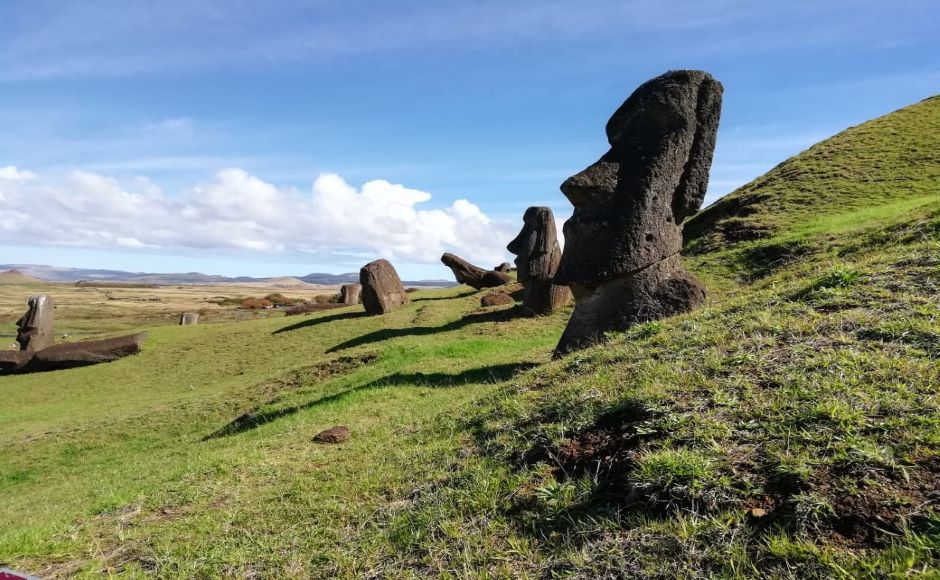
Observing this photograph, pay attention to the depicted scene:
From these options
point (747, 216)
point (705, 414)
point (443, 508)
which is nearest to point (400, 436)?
point (443, 508)

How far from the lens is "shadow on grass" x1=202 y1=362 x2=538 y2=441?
1088 centimetres

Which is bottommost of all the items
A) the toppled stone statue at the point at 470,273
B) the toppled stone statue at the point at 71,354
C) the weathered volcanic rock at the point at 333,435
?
the toppled stone statue at the point at 71,354

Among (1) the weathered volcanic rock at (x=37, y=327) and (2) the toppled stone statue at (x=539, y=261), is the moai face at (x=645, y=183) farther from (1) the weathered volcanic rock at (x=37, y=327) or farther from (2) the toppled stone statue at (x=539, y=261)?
(1) the weathered volcanic rock at (x=37, y=327)

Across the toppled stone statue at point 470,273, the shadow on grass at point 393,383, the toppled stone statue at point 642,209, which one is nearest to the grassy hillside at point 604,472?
the shadow on grass at point 393,383

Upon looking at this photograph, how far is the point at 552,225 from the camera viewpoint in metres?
20.4

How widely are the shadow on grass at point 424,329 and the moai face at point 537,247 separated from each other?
4.40 ft

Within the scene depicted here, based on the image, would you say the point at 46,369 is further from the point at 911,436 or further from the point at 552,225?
the point at 911,436

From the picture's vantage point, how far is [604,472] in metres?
4.31

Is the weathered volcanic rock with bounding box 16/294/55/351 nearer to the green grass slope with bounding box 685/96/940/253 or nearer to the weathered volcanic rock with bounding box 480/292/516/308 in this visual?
the weathered volcanic rock with bounding box 480/292/516/308

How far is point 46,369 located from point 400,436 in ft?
76.9

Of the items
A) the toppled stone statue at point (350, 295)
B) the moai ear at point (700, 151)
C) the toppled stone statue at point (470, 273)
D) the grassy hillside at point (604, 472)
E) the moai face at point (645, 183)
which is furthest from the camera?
the toppled stone statue at point (350, 295)

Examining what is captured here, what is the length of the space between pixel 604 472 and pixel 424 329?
14.9 m

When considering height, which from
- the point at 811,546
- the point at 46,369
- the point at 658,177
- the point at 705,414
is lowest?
the point at 46,369

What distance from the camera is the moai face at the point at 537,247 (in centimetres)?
1916
